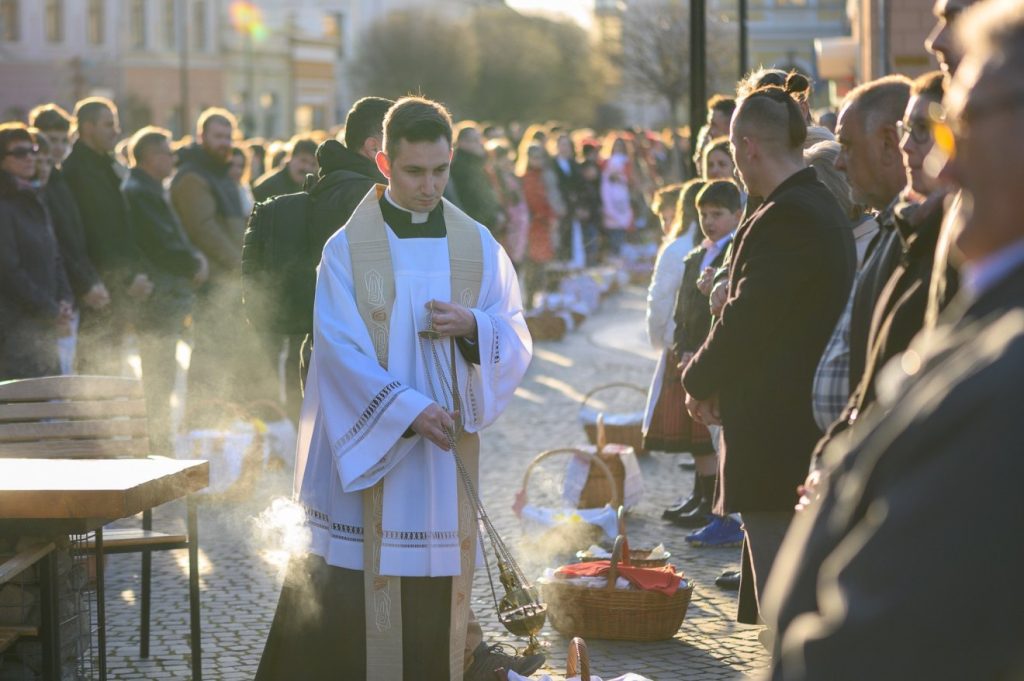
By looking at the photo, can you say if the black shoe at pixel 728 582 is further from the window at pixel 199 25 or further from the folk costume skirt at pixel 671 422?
the window at pixel 199 25

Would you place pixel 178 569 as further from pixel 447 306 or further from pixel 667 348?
pixel 447 306

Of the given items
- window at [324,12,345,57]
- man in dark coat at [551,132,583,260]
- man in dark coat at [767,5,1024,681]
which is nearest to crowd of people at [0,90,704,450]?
man in dark coat at [767,5,1024,681]

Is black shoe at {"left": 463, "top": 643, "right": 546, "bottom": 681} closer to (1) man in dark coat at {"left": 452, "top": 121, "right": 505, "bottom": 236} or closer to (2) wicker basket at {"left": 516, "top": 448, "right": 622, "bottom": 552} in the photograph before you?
(2) wicker basket at {"left": 516, "top": 448, "right": 622, "bottom": 552}

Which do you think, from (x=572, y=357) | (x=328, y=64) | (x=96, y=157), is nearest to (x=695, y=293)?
(x=96, y=157)

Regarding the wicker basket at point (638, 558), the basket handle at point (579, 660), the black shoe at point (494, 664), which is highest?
the wicker basket at point (638, 558)

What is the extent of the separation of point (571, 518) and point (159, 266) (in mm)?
4151

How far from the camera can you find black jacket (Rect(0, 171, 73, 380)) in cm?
937

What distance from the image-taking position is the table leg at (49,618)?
15.9ft

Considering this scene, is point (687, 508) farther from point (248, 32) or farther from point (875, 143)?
point (248, 32)

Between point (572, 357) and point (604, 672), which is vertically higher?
point (572, 357)

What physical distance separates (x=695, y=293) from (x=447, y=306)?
279cm

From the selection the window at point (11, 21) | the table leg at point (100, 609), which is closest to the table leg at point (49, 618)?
the table leg at point (100, 609)

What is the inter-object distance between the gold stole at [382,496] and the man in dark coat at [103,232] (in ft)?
18.6

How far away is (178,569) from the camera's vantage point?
8.03m
